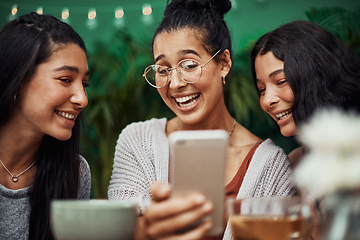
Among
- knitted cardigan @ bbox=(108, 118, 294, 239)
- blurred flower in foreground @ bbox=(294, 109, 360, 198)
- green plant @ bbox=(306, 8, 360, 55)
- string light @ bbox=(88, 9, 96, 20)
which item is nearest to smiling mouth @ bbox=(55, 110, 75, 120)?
Answer: knitted cardigan @ bbox=(108, 118, 294, 239)

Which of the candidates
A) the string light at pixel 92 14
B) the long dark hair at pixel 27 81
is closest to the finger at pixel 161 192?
the long dark hair at pixel 27 81

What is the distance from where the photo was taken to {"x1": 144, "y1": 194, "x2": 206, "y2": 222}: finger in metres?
0.77

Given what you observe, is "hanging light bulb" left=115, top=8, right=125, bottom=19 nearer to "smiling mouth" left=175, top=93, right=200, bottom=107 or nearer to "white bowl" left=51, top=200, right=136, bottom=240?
"smiling mouth" left=175, top=93, right=200, bottom=107

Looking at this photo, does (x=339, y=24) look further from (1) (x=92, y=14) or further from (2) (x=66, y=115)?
(1) (x=92, y=14)

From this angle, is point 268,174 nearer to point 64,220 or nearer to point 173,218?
point 173,218

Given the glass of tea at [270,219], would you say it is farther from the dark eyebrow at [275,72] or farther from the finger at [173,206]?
the dark eyebrow at [275,72]

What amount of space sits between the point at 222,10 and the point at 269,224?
1.47 m

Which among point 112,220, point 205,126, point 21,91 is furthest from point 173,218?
point 205,126

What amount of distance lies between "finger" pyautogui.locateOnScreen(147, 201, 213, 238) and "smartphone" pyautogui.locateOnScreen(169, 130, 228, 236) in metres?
0.04

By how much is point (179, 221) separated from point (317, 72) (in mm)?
1150

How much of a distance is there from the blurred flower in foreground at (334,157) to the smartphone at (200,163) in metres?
0.19

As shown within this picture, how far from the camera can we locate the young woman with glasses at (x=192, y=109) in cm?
180

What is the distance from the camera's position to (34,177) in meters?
1.60

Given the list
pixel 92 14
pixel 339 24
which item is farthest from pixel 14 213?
pixel 92 14
